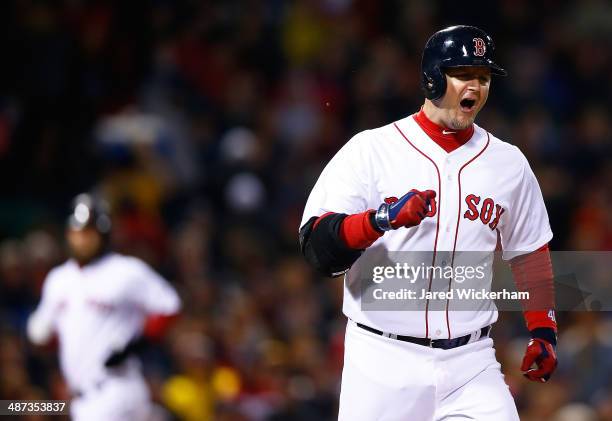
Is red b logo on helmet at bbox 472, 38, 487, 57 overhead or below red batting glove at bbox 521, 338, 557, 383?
overhead

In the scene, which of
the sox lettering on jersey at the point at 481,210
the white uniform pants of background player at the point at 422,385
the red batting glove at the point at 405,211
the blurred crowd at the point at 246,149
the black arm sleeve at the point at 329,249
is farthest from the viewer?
the blurred crowd at the point at 246,149

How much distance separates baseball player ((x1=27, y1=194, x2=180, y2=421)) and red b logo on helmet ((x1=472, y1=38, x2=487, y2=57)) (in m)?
2.81

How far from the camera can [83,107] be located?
29.6 ft

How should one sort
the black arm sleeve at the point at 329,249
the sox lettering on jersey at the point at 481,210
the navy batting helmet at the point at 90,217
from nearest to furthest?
1. the black arm sleeve at the point at 329,249
2. the sox lettering on jersey at the point at 481,210
3. the navy batting helmet at the point at 90,217

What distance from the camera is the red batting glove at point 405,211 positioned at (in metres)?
3.55

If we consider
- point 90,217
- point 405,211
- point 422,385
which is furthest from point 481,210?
point 90,217

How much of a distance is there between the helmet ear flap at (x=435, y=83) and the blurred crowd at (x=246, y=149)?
3.50 m

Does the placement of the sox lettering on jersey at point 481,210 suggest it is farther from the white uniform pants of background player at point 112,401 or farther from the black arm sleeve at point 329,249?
the white uniform pants of background player at point 112,401

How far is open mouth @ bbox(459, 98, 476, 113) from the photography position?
13.0 ft

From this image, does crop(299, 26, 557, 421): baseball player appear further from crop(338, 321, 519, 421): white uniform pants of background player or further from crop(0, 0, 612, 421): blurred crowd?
crop(0, 0, 612, 421): blurred crowd

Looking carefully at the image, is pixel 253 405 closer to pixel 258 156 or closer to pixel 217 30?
pixel 258 156

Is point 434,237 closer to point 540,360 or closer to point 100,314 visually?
point 540,360

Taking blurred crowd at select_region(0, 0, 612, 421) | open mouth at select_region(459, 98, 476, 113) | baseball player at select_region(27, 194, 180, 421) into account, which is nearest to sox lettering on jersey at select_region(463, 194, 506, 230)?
open mouth at select_region(459, 98, 476, 113)

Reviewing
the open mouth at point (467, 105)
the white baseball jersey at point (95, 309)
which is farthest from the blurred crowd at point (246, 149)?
the open mouth at point (467, 105)
